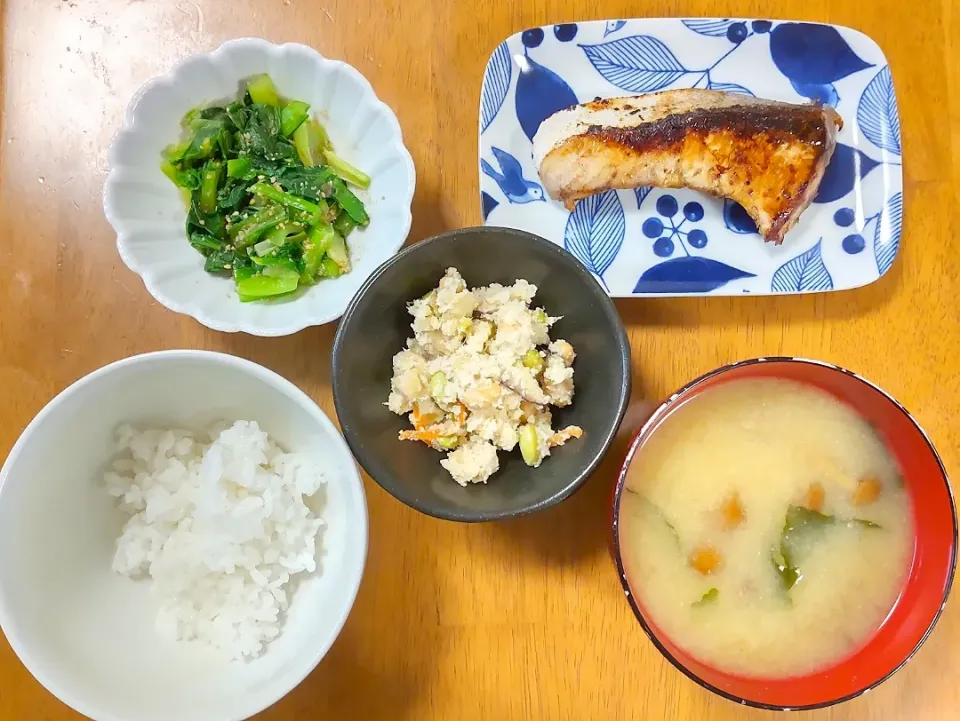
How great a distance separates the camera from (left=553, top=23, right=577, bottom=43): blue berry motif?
1.33 m

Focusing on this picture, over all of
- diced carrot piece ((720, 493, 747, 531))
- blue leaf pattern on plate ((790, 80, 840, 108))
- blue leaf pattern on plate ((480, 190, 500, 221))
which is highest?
blue leaf pattern on plate ((790, 80, 840, 108))

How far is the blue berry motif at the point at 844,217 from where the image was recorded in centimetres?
135

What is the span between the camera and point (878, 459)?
3.62 feet

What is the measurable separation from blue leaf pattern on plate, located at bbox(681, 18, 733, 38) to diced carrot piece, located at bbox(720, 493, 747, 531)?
0.80 m

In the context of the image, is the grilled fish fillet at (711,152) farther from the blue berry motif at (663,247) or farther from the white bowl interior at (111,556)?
the white bowl interior at (111,556)

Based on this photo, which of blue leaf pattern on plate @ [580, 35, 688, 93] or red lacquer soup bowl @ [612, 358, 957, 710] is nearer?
red lacquer soup bowl @ [612, 358, 957, 710]

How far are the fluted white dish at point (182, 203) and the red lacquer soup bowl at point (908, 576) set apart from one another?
1.74 feet

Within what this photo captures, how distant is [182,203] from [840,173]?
113 centimetres

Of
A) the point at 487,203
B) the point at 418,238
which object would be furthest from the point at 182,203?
the point at 487,203

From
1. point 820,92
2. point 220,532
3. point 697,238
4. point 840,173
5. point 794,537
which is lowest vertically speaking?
point 220,532

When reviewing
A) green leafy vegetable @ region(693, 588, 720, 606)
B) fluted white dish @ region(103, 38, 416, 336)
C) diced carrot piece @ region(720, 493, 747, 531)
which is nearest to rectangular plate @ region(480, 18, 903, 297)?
fluted white dish @ region(103, 38, 416, 336)

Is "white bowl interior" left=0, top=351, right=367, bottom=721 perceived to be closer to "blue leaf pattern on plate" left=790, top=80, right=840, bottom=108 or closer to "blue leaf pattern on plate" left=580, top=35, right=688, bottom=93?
"blue leaf pattern on plate" left=580, top=35, right=688, bottom=93

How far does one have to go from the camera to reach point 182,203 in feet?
4.20

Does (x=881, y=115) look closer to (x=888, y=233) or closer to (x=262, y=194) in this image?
(x=888, y=233)
